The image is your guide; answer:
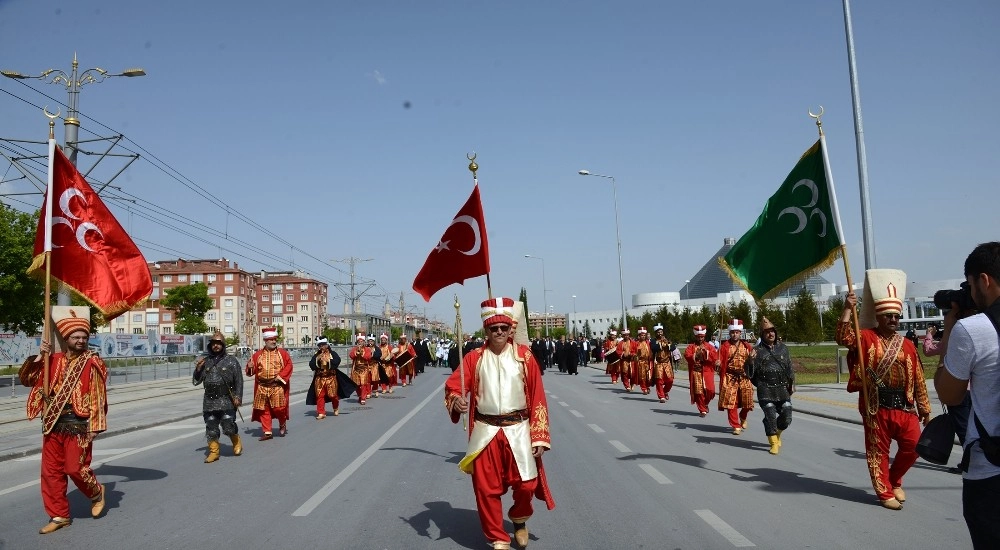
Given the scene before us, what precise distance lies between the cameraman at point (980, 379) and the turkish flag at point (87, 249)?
7.41 meters

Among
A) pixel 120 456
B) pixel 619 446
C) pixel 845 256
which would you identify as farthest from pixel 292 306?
pixel 845 256

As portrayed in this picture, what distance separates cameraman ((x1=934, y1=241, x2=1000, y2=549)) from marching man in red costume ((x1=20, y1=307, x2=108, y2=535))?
6725mm

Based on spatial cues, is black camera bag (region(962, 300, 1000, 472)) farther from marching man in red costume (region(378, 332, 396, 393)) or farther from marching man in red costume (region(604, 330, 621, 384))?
marching man in red costume (region(604, 330, 621, 384))

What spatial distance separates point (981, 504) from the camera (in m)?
3.45

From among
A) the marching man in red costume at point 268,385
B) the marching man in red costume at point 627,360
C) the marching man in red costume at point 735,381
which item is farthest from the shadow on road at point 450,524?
the marching man in red costume at point 627,360

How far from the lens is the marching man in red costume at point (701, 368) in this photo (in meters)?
15.3

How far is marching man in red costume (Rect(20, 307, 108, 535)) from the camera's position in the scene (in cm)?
670

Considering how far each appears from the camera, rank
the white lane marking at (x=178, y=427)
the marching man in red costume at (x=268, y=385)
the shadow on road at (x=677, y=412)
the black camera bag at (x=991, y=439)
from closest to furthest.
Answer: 1. the black camera bag at (x=991, y=439)
2. the marching man in red costume at (x=268, y=385)
3. the white lane marking at (x=178, y=427)
4. the shadow on road at (x=677, y=412)

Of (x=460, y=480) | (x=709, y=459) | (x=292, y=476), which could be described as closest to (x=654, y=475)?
(x=709, y=459)

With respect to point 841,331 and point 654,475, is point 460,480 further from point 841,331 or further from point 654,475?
point 841,331

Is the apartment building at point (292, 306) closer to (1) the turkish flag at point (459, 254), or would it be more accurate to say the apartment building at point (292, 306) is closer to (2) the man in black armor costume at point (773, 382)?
(2) the man in black armor costume at point (773, 382)

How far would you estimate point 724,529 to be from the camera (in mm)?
6125

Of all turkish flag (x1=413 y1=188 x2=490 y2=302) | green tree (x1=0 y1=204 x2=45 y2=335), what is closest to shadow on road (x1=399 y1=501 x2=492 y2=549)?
turkish flag (x1=413 y1=188 x2=490 y2=302)

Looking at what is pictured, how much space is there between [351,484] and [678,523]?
3.82 m
